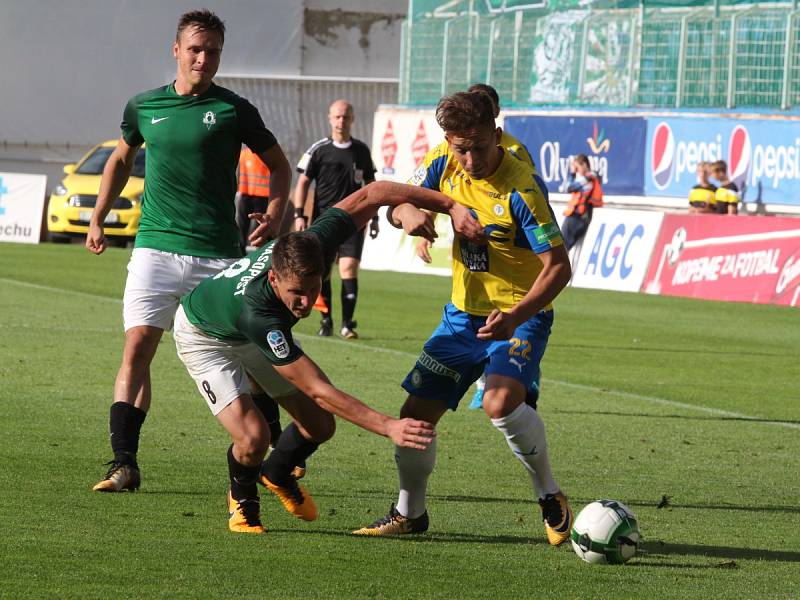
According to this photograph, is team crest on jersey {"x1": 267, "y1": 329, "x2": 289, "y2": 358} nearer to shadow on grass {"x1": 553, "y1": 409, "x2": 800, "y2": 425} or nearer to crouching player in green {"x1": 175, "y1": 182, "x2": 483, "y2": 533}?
crouching player in green {"x1": 175, "y1": 182, "x2": 483, "y2": 533}

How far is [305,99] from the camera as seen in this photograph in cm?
4528

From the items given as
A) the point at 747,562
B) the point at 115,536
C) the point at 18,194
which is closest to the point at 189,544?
the point at 115,536

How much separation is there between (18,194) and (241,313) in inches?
A: 1043

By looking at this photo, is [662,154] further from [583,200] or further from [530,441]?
[530,441]

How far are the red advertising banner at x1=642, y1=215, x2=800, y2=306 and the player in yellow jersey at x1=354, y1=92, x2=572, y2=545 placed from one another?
46.3ft

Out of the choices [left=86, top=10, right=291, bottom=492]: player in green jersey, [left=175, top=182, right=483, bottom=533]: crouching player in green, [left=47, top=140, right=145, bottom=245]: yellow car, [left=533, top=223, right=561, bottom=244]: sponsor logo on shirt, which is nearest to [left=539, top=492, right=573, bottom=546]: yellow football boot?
[left=175, top=182, right=483, bottom=533]: crouching player in green

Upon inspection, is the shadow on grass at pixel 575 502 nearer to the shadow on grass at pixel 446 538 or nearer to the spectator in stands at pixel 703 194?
the shadow on grass at pixel 446 538

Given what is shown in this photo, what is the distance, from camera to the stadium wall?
69.6ft

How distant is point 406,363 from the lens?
44.0 ft

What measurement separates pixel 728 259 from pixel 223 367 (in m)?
16.1

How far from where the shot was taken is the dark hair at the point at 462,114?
6379mm

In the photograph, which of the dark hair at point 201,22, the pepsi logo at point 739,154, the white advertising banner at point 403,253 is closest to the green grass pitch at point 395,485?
the dark hair at point 201,22

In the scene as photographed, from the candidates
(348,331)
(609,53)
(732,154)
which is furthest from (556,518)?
(609,53)

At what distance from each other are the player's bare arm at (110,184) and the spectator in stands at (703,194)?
17687 millimetres
